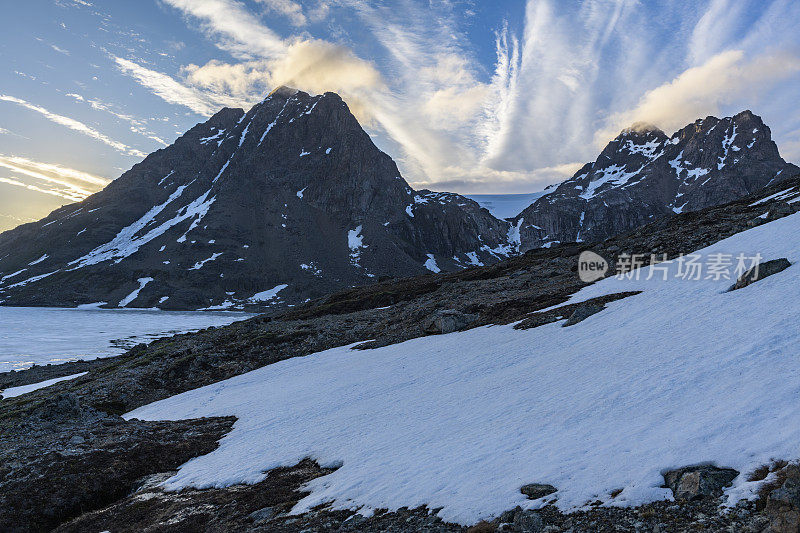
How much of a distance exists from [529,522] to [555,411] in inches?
238

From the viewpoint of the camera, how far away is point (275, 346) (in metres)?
44.3

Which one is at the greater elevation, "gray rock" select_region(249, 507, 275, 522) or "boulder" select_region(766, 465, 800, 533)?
"boulder" select_region(766, 465, 800, 533)

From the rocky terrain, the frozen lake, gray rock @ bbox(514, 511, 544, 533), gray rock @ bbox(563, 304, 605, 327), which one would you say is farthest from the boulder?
the frozen lake

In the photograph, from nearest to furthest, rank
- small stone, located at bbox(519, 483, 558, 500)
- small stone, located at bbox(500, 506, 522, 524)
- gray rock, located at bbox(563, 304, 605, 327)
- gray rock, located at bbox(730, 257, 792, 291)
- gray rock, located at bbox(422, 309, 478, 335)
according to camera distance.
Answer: small stone, located at bbox(500, 506, 522, 524) → small stone, located at bbox(519, 483, 558, 500) → gray rock, located at bbox(730, 257, 792, 291) → gray rock, located at bbox(563, 304, 605, 327) → gray rock, located at bbox(422, 309, 478, 335)

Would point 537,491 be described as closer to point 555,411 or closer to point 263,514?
point 555,411

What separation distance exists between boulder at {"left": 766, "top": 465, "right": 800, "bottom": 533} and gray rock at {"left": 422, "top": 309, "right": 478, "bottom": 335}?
27.2 metres

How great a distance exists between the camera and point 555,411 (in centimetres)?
1349

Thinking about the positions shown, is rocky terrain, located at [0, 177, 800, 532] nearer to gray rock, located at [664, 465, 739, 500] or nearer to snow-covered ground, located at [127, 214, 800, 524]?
gray rock, located at [664, 465, 739, 500]

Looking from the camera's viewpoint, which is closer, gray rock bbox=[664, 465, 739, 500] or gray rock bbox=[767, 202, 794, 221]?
gray rock bbox=[664, 465, 739, 500]

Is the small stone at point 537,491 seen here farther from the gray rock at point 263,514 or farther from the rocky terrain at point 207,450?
the gray rock at point 263,514

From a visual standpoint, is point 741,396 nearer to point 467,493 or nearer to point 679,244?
point 467,493

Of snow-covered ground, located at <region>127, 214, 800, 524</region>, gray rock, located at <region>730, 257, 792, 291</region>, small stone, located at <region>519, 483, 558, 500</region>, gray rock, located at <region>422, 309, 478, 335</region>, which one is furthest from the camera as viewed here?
gray rock, located at <region>422, 309, 478, 335</region>

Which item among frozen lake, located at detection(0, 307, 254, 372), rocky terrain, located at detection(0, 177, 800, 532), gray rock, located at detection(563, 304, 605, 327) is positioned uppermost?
gray rock, located at detection(563, 304, 605, 327)

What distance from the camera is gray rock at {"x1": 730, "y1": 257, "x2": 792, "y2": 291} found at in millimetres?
20469
